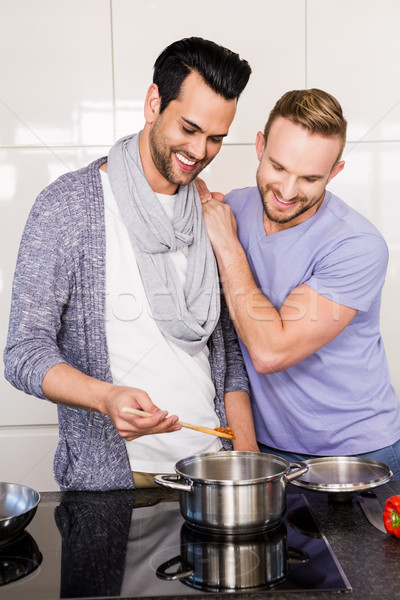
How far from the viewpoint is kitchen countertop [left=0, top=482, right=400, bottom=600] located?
810 mm

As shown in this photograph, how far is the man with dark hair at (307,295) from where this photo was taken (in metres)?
1.48

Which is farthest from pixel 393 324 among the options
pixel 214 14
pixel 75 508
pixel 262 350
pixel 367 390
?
pixel 75 508

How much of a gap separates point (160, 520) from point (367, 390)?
0.72 meters

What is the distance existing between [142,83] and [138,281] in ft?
3.17

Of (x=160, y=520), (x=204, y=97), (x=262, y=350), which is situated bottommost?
(x=160, y=520)

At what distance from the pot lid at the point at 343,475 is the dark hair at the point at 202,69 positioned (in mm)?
Result: 738

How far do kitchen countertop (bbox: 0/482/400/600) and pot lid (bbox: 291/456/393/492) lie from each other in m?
0.04

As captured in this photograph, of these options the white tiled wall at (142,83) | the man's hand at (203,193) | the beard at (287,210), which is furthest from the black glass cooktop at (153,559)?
the white tiled wall at (142,83)

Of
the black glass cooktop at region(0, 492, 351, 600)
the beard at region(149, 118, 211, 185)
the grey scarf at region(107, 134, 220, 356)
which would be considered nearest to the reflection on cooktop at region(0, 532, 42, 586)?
the black glass cooktop at region(0, 492, 351, 600)

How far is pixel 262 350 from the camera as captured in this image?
1.47 m

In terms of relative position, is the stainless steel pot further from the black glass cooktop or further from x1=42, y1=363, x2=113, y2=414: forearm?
x1=42, y1=363, x2=113, y2=414: forearm

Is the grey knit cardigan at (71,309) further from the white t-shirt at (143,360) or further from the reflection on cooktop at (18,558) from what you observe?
the reflection on cooktop at (18,558)

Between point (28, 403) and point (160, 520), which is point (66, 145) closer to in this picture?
point (28, 403)

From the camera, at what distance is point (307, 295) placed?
1.49 meters
